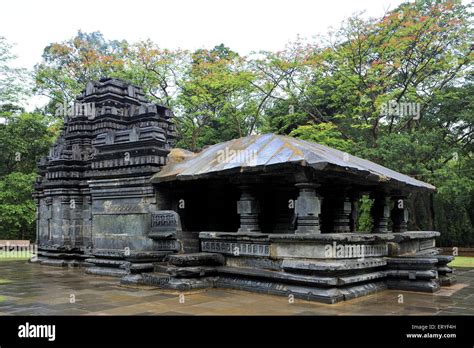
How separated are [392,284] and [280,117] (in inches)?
638

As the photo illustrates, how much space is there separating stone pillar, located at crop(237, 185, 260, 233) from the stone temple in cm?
3

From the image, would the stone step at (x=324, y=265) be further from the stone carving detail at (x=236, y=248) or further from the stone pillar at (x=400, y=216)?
the stone pillar at (x=400, y=216)

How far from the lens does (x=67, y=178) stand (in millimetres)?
14570

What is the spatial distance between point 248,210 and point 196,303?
229 centimetres

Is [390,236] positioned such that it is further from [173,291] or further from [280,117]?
[280,117]

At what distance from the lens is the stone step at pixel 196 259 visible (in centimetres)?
866

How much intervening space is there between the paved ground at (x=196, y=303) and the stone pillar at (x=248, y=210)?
1.26m

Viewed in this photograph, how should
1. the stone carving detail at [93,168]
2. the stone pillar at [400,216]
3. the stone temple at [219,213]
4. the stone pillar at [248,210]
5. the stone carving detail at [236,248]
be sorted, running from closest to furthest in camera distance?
the stone temple at [219,213], the stone carving detail at [236,248], the stone pillar at [248,210], the stone carving detail at [93,168], the stone pillar at [400,216]

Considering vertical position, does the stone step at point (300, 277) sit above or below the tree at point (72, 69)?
below

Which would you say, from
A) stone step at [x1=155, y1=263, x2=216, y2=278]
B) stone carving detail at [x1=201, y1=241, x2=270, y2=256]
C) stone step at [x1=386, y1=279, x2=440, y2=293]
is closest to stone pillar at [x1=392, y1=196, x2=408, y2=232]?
stone step at [x1=386, y1=279, x2=440, y2=293]

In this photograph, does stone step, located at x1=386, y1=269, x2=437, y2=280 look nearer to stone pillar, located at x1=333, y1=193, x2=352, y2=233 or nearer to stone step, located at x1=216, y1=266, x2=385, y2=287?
stone step, located at x1=216, y1=266, x2=385, y2=287

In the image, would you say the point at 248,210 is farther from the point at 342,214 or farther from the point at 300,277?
the point at 342,214

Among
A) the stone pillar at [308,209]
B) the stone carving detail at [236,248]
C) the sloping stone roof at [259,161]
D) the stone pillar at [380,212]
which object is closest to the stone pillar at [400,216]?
the stone pillar at [380,212]
